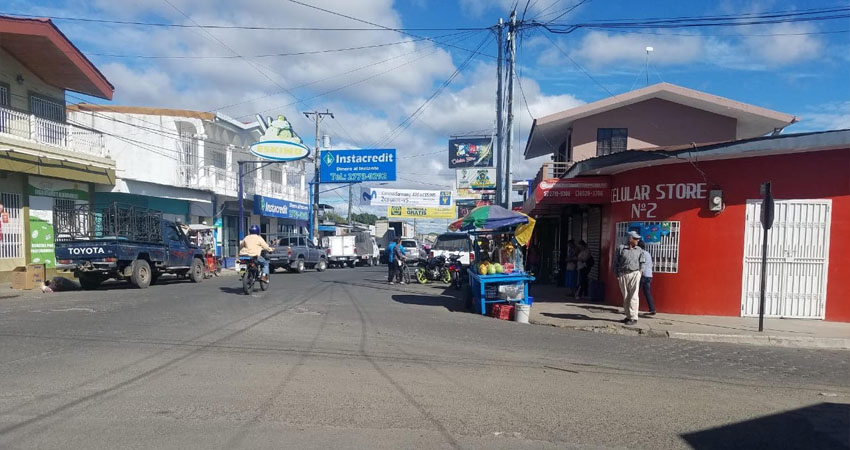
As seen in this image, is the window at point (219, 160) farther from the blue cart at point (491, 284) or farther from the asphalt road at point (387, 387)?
the blue cart at point (491, 284)

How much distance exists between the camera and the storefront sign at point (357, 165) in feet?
111

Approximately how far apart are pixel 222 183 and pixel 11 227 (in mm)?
12971

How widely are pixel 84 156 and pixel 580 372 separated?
782 inches

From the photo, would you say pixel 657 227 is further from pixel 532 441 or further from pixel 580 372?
pixel 532 441

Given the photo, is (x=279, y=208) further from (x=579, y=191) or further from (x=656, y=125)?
(x=579, y=191)

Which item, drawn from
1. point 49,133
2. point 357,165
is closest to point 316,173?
point 357,165

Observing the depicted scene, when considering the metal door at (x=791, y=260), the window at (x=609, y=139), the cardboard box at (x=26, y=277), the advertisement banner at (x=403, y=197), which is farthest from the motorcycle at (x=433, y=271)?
the advertisement banner at (x=403, y=197)

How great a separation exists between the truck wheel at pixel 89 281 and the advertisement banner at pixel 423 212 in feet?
113

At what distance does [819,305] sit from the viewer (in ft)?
37.2

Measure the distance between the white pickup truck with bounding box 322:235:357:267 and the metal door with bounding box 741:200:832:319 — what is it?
2442 cm

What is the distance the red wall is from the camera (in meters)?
11.2

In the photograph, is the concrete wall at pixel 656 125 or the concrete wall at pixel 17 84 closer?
the concrete wall at pixel 17 84

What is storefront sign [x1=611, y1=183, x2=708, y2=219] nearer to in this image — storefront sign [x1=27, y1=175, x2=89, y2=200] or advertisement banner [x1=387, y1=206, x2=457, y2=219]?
storefront sign [x1=27, y1=175, x2=89, y2=200]

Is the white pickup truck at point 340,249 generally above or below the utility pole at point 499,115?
below
